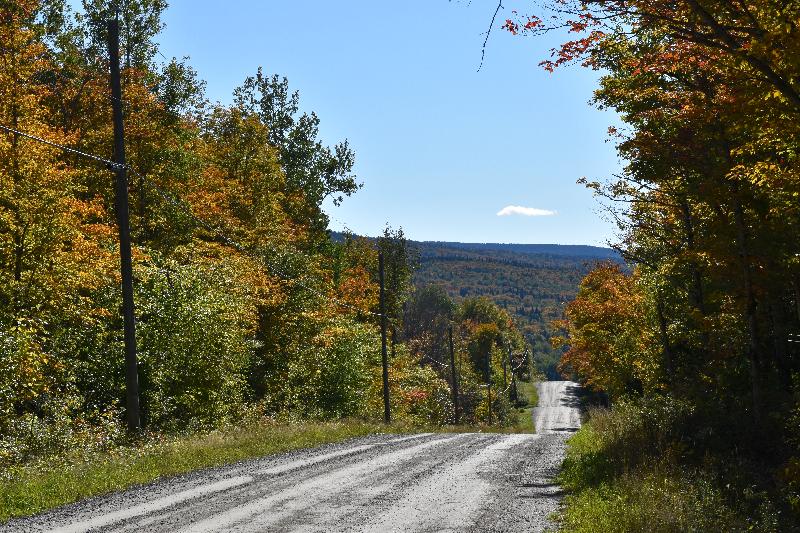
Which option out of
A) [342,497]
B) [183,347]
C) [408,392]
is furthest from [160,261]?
[408,392]

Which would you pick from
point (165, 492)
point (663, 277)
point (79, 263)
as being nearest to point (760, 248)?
point (663, 277)

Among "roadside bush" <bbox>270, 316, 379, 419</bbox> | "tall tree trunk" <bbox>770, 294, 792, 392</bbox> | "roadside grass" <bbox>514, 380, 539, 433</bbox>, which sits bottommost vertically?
"roadside grass" <bbox>514, 380, 539, 433</bbox>

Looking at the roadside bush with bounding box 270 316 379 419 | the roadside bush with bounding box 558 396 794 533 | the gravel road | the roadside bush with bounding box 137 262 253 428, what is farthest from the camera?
the roadside bush with bounding box 270 316 379 419

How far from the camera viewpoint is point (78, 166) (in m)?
29.3

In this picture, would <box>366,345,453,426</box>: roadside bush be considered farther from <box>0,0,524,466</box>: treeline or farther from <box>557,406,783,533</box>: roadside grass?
<box>557,406,783,533</box>: roadside grass

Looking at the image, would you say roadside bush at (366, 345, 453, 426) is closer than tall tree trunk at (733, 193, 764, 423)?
No

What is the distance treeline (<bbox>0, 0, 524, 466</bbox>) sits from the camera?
18984mm

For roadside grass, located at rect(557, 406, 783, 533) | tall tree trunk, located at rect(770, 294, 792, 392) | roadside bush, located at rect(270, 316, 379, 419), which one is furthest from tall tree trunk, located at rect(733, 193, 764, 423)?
roadside bush, located at rect(270, 316, 379, 419)

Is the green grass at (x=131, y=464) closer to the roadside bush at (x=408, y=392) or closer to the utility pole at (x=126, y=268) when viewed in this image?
the utility pole at (x=126, y=268)

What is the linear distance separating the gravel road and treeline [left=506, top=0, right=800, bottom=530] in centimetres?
277

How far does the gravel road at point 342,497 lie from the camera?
9.06 meters

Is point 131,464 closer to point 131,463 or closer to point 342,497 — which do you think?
point 131,463

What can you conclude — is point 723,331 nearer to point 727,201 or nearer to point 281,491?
point 727,201

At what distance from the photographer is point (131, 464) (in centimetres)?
1396
